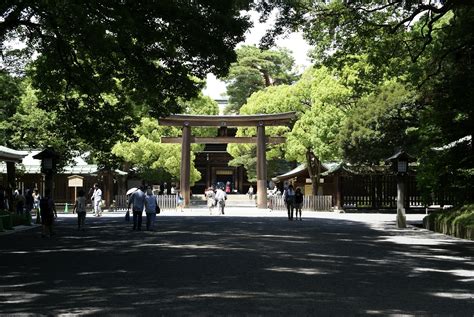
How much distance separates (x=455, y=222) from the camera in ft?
61.8

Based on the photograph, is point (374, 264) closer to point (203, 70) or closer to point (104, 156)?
point (203, 70)

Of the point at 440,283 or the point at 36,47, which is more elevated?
the point at 36,47

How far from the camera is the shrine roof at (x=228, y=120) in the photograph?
128 ft

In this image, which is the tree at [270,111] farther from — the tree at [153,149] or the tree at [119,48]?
the tree at [119,48]

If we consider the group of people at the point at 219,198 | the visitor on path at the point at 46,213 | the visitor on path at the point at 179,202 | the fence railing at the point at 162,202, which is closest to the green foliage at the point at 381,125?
the group of people at the point at 219,198

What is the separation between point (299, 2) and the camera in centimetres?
1773

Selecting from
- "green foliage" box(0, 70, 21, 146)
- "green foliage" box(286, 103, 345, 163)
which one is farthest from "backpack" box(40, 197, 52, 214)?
"green foliage" box(286, 103, 345, 163)

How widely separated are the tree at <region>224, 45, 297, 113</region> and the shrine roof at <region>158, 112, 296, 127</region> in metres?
19.0

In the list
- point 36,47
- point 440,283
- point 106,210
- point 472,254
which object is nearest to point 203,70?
point 36,47

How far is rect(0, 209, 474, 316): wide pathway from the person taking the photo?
7312 millimetres

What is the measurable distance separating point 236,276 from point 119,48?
9.86m

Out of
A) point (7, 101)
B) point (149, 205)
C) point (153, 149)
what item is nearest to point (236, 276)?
point (149, 205)

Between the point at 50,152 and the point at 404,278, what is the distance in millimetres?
18111

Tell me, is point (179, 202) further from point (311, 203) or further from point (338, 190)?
point (338, 190)
